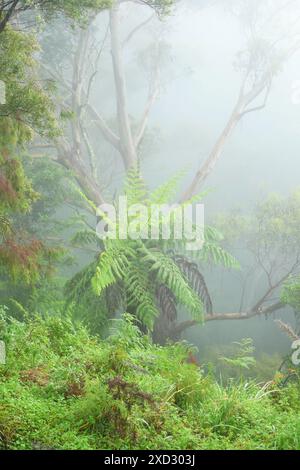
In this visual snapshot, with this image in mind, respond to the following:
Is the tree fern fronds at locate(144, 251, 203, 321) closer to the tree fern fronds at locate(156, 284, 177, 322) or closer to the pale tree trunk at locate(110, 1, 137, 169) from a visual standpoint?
the tree fern fronds at locate(156, 284, 177, 322)

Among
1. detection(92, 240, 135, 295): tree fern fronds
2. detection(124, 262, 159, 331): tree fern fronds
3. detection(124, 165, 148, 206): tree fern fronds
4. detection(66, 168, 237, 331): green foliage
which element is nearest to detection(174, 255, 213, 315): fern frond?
detection(66, 168, 237, 331): green foliage

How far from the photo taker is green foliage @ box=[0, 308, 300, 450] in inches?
127

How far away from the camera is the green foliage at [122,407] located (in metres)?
3.22

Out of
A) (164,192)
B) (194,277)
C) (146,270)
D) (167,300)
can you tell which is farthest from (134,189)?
(167,300)

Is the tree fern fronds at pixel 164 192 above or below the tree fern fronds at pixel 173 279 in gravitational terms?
above

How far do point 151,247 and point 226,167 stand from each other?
26.9 meters

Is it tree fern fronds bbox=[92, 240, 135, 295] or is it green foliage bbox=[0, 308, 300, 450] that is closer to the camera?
green foliage bbox=[0, 308, 300, 450]

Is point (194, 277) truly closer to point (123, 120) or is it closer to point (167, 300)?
point (167, 300)

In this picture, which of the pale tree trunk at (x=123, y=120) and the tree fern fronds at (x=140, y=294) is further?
the pale tree trunk at (x=123, y=120)

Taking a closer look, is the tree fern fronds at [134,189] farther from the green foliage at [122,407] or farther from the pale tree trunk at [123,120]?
the pale tree trunk at [123,120]

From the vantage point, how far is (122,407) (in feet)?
10.6

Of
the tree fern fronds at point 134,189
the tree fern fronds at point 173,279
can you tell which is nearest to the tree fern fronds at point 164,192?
the tree fern fronds at point 134,189

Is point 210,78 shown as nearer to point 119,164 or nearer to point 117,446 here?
point 119,164

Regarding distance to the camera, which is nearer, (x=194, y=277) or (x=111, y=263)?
(x=111, y=263)
